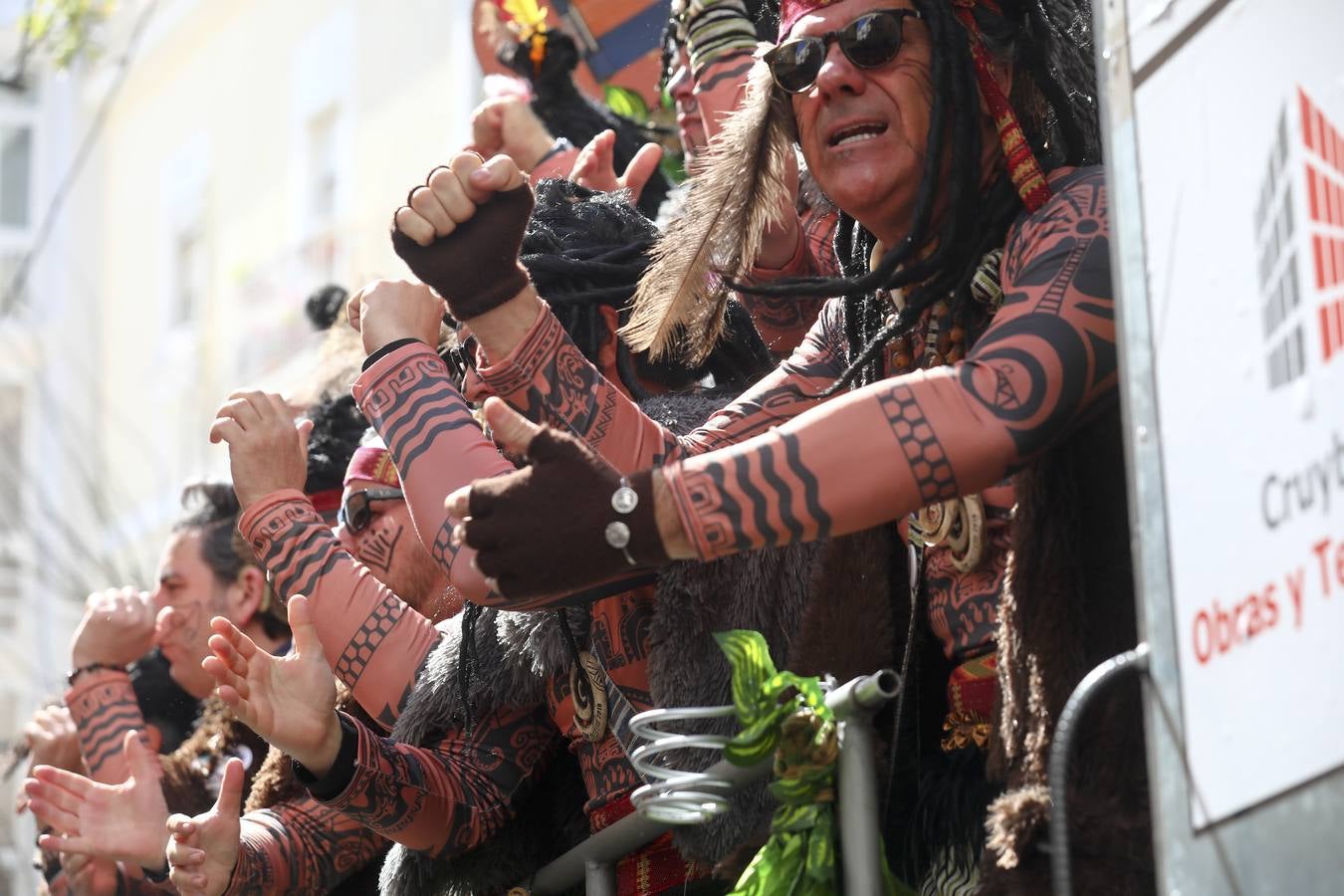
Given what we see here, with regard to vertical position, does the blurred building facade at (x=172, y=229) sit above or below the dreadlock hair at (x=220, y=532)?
above

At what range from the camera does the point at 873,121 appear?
3119 millimetres

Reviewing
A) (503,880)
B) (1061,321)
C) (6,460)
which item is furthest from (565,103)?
(6,460)

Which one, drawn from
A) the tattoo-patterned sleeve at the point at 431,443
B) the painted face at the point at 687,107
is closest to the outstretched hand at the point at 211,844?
the tattoo-patterned sleeve at the point at 431,443

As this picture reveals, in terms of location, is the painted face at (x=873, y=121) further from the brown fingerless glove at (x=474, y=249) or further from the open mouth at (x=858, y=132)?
the brown fingerless glove at (x=474, y=249)

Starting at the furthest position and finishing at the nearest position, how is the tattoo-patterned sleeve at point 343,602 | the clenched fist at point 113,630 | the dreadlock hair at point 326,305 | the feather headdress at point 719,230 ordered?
the dreadlock hair at point 326,305 → the clenched fist at point 113,630 → the tattoo-patterned sleeve at point 343,602 → the feather headdress at point 719,230

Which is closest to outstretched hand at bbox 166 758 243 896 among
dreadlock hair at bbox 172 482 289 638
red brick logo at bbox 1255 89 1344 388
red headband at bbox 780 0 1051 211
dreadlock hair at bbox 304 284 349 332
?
dreadlock hair at bbox 172 482 289 638

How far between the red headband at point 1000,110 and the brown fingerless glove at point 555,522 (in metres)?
0.80

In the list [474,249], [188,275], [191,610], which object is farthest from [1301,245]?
[188,275]

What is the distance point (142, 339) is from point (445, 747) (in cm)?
1399

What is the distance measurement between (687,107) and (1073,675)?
6.82 ft

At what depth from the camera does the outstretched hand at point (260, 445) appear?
12.1ft

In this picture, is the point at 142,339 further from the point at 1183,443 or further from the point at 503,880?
the point at 1183,443

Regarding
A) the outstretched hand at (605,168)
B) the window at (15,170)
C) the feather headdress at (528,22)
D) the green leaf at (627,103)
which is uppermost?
the window at (15,170)

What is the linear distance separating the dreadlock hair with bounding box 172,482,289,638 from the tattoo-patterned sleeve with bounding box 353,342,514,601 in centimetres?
200
